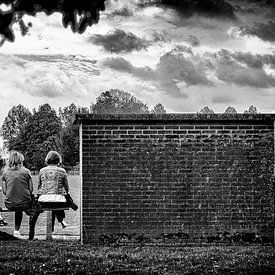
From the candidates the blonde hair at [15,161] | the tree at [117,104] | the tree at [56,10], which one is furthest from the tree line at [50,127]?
the tree at [56,10]

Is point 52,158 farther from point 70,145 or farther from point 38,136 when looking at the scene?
point 38,136

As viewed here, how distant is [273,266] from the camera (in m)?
8.32

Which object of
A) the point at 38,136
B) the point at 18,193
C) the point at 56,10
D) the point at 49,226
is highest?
the point at 38,136

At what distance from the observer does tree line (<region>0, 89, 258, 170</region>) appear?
258 ft

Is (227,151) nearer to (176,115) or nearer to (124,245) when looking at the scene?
(176,115)

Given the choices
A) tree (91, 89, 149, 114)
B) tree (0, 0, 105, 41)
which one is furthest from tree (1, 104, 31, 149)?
tree (0, 0, 105, 41)

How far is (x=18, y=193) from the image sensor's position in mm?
11578

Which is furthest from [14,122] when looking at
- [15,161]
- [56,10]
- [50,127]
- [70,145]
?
[56,10]

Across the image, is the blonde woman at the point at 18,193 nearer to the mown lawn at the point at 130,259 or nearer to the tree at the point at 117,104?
the mown lawn at the point at 130,259

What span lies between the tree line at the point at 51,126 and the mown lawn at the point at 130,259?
6458 cm

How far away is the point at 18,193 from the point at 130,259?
3.57 m

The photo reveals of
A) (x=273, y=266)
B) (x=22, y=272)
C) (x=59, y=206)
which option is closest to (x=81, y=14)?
(x=22, y=272)

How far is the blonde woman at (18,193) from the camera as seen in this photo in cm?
1154

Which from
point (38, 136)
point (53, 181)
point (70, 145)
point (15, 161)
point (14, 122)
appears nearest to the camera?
point (53, 181)
